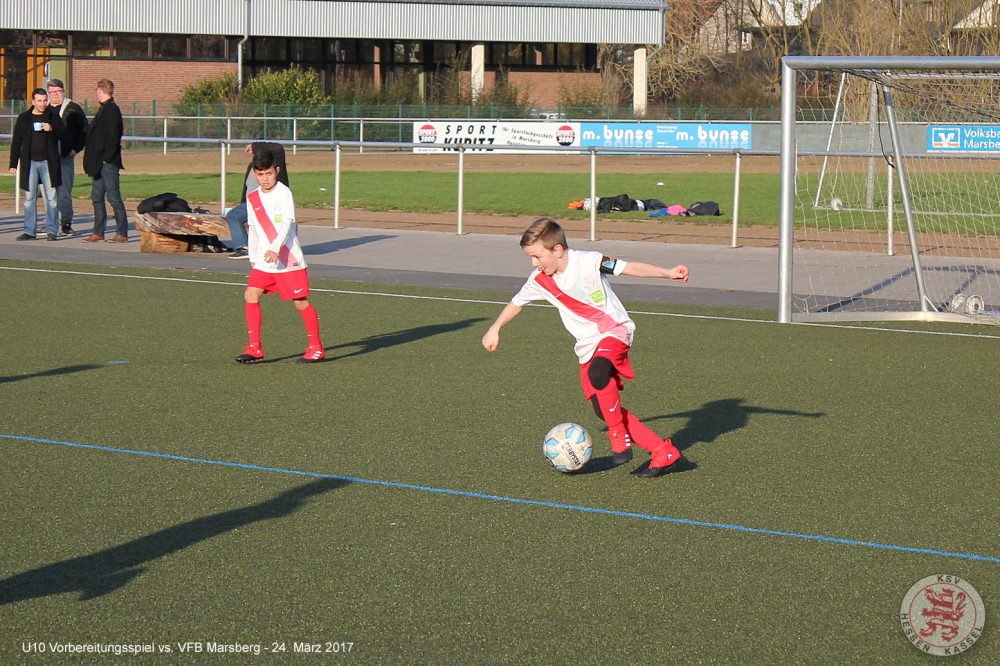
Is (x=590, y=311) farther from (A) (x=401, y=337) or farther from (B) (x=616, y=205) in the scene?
(B) (x=616, y=205)

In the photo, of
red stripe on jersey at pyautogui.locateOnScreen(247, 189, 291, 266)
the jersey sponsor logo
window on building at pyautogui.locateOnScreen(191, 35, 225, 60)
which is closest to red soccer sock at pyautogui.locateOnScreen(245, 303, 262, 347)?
red stripe on jersey at pyautogui.locateOnScreen(247, 189, 291, 266)

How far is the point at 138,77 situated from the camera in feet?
166

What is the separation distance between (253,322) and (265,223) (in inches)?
27.9

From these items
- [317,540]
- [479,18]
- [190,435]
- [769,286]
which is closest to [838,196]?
[769,286]

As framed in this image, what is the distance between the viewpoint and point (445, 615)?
4484 mm

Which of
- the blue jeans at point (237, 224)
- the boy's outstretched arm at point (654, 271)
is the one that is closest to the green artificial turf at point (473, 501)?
the boy's outstretched arm at point (654, 271)

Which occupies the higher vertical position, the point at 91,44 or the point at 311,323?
the point at 91,44

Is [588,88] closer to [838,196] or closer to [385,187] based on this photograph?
[385,187]

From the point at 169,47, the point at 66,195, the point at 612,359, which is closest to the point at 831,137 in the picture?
the point at 66,195

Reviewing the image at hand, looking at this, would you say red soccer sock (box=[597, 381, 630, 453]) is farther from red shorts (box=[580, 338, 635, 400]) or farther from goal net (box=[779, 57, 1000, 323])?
goal net (box=[779, 57, 1000, 323])

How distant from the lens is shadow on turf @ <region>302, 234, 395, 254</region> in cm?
1730

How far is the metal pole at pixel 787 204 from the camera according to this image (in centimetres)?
1172

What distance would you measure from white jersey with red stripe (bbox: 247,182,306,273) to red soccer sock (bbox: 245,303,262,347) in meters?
0.28

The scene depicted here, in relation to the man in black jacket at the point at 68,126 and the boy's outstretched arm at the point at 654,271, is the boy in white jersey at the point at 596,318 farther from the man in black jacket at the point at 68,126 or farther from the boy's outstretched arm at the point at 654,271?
the man in black jacket at the point at 68,126
